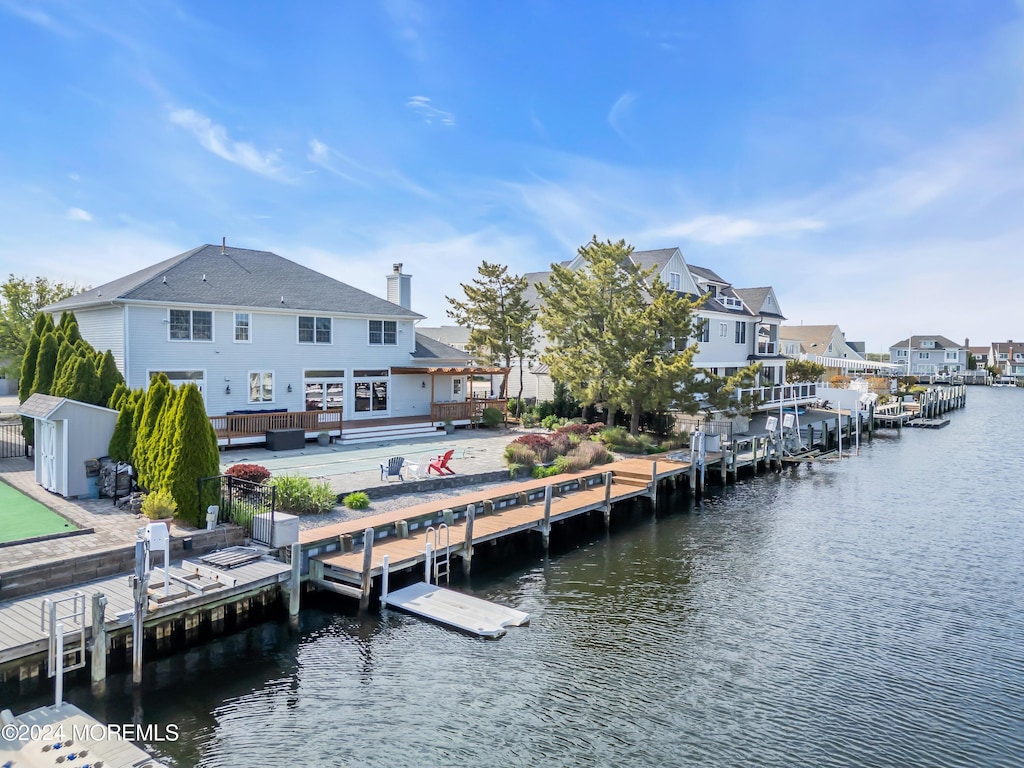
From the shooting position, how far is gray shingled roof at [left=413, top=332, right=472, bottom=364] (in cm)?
3222

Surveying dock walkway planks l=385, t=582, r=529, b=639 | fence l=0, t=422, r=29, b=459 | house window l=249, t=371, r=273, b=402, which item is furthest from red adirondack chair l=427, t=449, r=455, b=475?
fence l=0, t=422, r=29, b=459

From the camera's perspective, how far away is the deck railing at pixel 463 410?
103ft

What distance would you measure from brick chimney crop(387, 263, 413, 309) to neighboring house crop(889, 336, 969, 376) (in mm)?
115024

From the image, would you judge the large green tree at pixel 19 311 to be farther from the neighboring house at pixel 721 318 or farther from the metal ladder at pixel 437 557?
the metal ladder at pixel 437 557

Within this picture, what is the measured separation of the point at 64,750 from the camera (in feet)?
24.4

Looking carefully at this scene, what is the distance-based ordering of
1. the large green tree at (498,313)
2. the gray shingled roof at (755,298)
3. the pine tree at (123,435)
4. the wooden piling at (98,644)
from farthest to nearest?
the gray shingled roof at (755,298) < the large green tree at (498,313) < the pine tree at (123,435) < the wooden piling at (98,644)

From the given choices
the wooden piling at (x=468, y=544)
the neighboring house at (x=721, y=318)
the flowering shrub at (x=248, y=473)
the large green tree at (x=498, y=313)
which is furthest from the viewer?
the neighboring house at (x=721, y=318)

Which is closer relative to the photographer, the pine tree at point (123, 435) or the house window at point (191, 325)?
the pine tree at point (123, 435)

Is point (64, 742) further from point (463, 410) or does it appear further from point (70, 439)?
point (463, 410)

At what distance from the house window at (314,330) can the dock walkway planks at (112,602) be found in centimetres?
1659

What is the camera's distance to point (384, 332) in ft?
102

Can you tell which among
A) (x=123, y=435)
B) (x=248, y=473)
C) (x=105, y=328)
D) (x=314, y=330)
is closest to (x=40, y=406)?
(x=123, y=435)

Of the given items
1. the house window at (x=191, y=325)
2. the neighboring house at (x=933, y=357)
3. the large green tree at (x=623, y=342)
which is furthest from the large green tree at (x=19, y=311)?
the neighboring house at (x=933, y=357)

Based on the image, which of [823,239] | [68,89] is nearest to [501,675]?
[68,89]
